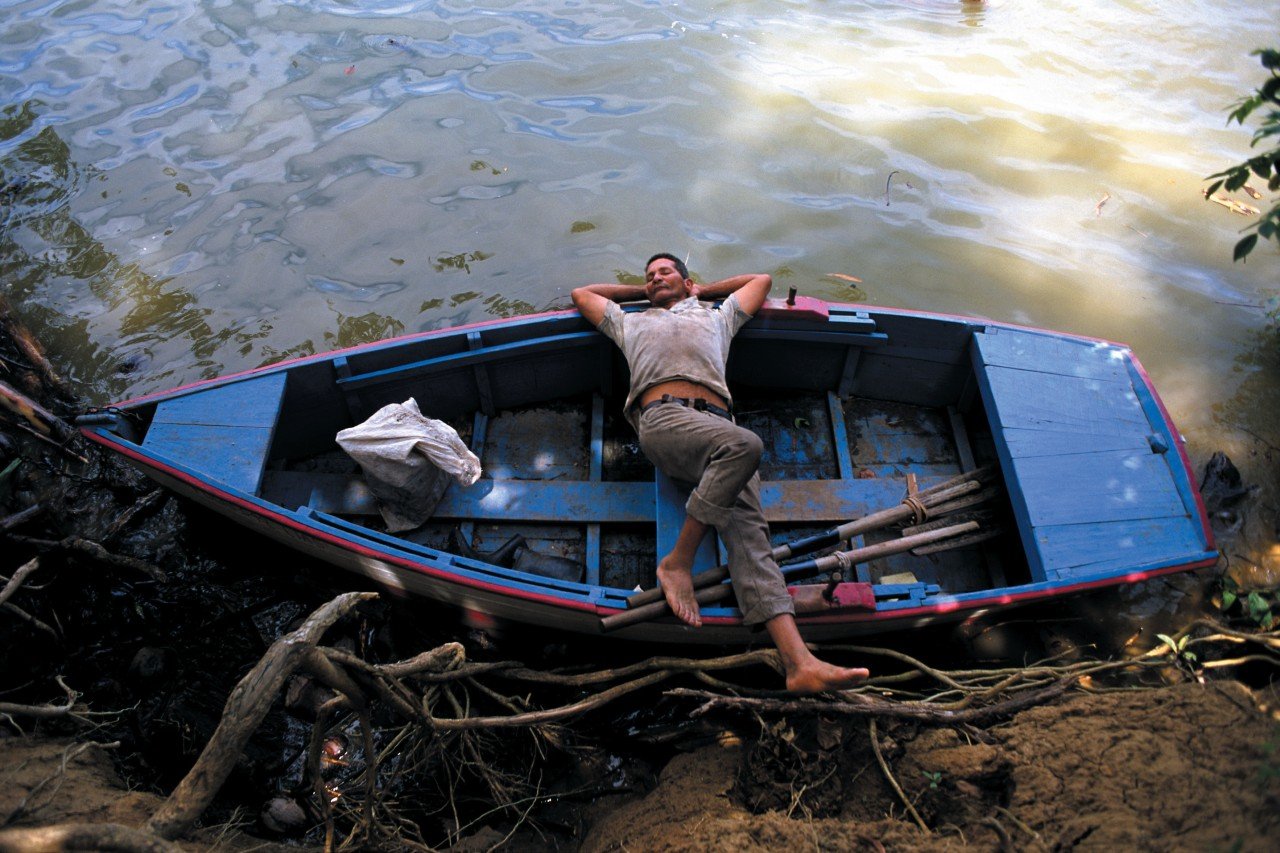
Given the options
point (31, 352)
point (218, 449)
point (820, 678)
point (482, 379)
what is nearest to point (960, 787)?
point (820, 678)

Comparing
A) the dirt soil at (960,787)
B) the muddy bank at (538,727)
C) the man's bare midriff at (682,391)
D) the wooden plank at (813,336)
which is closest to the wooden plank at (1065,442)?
the muddy bank at (538,727)

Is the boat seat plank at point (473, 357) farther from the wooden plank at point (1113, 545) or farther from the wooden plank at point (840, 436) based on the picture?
the wooden plank at point (1113, 545)

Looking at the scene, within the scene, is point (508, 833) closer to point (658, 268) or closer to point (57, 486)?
point (658, 268)

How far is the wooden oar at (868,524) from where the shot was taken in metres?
4.29

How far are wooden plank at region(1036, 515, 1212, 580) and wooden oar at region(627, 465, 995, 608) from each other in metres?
0.62

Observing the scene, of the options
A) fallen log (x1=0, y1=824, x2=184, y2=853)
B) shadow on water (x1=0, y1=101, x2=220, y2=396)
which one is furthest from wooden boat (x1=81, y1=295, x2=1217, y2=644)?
shadow on water (x1=0, y1=101, x2=220, y2=396)

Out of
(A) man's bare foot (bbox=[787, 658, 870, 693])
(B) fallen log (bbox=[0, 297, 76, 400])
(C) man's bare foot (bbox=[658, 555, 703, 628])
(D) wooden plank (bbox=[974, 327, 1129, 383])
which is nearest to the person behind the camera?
(A) man's bare foot (bbox=[787, 658, 870, 693])

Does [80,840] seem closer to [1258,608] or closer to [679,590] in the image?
[679,590]

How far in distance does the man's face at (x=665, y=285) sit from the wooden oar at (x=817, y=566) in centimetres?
197

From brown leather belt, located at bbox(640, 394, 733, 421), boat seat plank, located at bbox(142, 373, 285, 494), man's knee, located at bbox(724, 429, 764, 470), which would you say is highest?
man's knee, located at bbox(724, 429, 764, 470)

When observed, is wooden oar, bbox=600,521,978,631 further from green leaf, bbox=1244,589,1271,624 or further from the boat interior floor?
green leaf, bbox=1244,589,1271,624

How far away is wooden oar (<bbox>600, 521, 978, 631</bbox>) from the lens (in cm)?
417

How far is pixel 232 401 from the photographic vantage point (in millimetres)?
4980

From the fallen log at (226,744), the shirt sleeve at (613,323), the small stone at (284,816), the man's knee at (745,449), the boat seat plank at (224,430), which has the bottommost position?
the small stone at (284,816)
